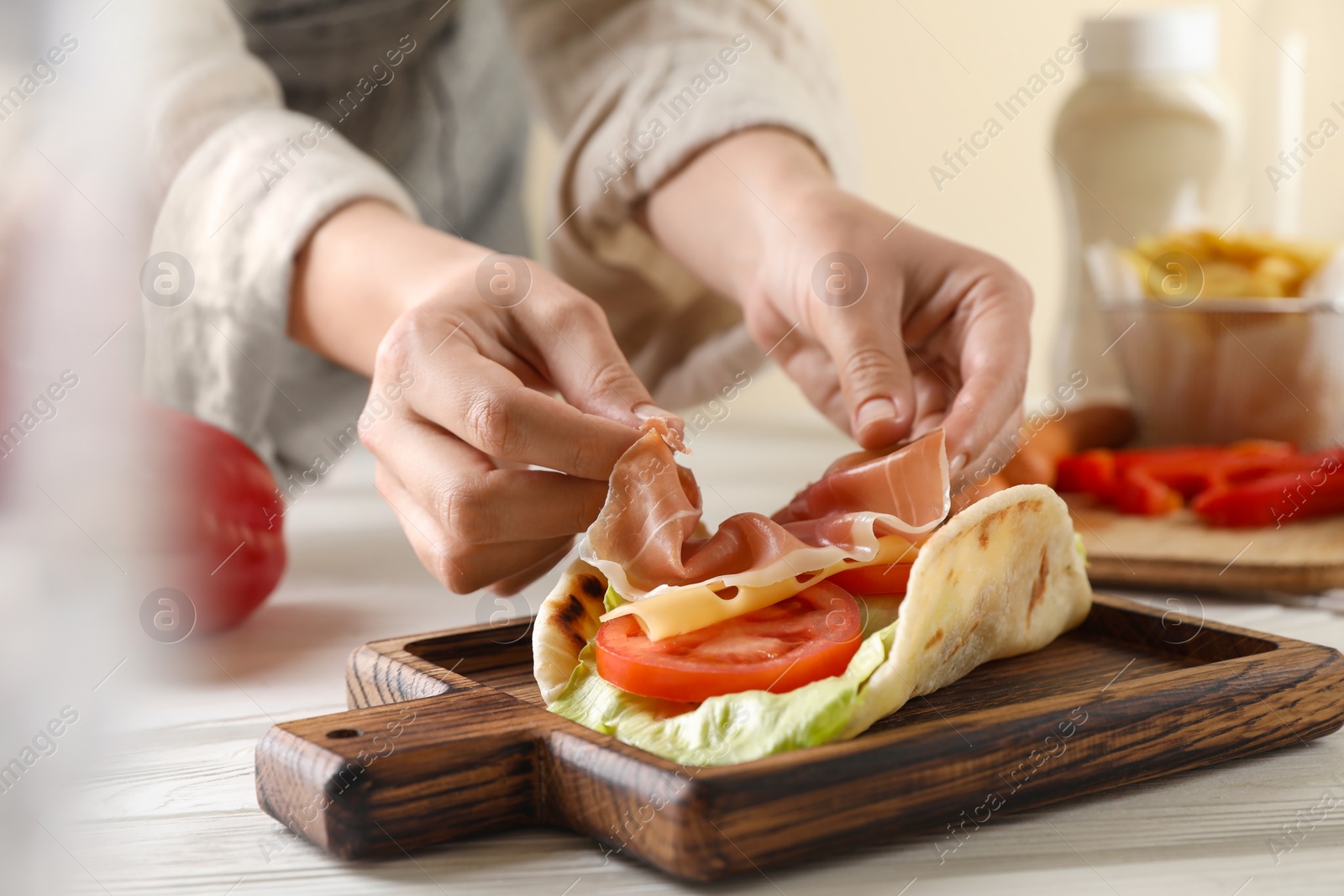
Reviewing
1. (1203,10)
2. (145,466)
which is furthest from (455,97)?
(145,466)

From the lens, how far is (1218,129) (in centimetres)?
303

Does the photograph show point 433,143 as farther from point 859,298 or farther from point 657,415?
point 657,415

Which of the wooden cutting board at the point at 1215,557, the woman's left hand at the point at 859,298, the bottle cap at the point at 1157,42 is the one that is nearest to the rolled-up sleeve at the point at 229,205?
the woman's left hand at the point at 859,298

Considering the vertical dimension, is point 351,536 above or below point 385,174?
below

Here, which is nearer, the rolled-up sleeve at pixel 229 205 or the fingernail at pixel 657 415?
the fingernail at pixel 657 415

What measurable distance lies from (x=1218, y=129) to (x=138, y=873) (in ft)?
9.77

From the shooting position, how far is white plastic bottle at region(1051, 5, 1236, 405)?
2.96 metres

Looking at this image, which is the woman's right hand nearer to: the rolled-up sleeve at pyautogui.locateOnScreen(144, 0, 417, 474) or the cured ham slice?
the cured ham slice

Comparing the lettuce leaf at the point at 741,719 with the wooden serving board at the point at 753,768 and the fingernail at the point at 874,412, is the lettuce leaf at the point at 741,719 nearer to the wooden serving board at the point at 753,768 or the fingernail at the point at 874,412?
the wooden serving board at the point at 753,768

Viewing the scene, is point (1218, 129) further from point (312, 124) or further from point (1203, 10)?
point (312, 124)

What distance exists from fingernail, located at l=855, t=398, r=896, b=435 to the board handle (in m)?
0.60

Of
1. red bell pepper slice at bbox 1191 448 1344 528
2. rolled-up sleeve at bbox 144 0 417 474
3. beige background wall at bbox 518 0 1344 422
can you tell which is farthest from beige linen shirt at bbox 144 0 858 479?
beige background wall at bbox 518 0 1344 422

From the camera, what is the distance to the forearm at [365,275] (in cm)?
149

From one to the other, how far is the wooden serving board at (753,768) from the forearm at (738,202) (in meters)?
0.85
